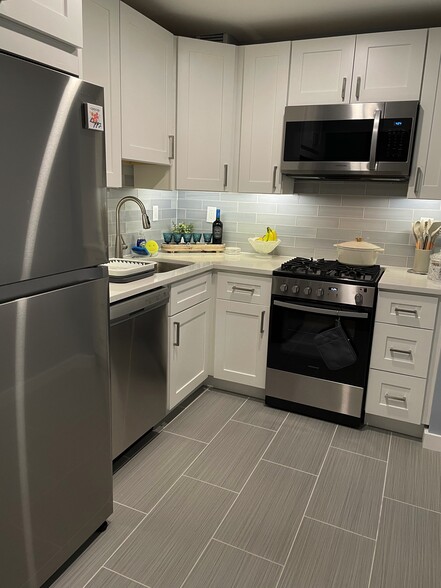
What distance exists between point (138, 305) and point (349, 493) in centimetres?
139

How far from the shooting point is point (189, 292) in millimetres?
2713

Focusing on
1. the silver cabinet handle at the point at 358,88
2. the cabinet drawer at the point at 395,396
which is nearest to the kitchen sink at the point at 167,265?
the cabinet drawer at the point at 395,396

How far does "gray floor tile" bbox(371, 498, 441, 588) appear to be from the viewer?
1.70 m

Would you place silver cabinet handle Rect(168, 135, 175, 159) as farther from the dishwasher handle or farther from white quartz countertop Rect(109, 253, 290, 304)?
the dishwasher handle

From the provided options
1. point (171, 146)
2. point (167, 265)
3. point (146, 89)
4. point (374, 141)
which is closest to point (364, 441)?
point (167, 265)

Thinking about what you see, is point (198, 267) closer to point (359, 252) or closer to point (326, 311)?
point (326, 311)

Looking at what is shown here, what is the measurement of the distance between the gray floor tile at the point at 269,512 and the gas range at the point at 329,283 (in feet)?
3.28

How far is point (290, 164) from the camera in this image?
2.90 meters

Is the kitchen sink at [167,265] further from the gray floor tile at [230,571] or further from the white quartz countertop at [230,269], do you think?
the gray floor tile at [230,571]

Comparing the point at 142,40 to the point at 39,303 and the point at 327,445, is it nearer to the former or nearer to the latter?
the point at 39,303

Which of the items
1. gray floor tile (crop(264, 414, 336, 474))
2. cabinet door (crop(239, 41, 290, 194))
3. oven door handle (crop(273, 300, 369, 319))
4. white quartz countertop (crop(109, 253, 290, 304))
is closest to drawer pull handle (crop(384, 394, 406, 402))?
gray floor tile (crop(264, 414, 336, 474))

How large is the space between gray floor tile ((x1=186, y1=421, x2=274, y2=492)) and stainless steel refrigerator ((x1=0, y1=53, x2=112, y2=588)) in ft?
2.38

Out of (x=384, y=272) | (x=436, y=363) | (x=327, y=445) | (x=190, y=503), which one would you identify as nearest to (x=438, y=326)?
(x=436, y=363)

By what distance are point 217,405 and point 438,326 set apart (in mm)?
1455
